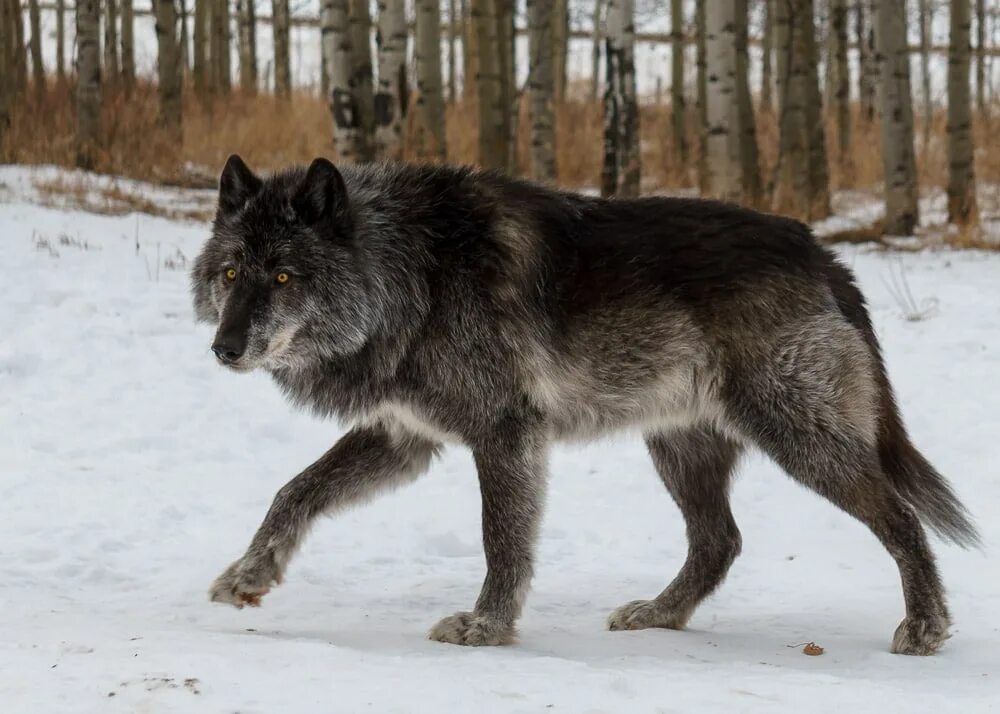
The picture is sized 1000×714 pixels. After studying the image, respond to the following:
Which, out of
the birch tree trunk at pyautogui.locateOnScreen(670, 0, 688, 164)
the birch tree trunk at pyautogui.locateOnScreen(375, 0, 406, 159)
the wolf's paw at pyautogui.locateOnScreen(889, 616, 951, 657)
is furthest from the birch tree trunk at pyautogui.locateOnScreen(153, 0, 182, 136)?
the wolf's paw at pyautogui.locateOnScreen(889, 616, 951, 657)

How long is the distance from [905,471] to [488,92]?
31.2 ft

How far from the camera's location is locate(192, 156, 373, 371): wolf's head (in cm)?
414

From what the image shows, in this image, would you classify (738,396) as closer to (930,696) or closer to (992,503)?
(930,696)

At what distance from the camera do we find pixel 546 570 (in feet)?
17.4

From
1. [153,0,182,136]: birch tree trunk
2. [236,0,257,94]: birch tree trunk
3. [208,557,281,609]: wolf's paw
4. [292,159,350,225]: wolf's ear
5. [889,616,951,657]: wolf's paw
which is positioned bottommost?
[889,616,951,657]: wolf's paw

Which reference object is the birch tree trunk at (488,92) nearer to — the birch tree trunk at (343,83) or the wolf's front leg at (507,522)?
the birch tree trunk at (343,83)

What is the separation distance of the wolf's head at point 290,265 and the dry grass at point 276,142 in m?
7.88

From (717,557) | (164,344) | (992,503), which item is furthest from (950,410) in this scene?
(164,344)

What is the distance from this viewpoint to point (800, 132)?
13797mm

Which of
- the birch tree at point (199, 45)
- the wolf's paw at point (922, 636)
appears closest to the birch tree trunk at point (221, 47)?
the birch tree at point (199, 45)

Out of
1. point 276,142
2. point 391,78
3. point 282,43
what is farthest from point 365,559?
point 282,43

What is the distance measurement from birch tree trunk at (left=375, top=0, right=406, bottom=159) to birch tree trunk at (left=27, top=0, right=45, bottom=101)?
624 centimetres

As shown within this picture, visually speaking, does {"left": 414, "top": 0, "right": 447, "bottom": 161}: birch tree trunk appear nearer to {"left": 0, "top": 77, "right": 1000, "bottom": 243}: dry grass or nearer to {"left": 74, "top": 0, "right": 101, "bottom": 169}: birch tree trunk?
{"left": 0, "top": 77, "right": 1000, "bottom": 243}: dry grass

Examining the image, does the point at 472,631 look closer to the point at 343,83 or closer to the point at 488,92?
the point at 343,83
